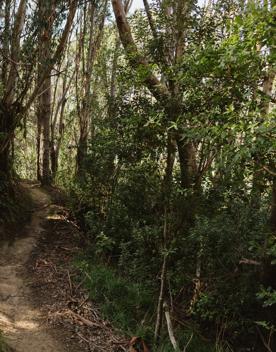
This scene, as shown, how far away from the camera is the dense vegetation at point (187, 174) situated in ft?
12.6

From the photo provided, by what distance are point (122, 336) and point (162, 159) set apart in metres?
2.86

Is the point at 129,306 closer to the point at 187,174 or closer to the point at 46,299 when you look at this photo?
the point at 46,299

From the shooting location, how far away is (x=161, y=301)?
5.73 m

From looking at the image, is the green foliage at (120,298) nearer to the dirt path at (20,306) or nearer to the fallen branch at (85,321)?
the fallen branch at (85,321)

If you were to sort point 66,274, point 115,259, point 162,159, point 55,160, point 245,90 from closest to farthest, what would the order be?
point 245,90 → point 162,159 → point 66,274 → point 115,259 → point 55,160

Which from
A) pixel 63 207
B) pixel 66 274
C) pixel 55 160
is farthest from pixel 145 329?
pixel 55 160

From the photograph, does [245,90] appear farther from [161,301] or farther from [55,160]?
[55,160]

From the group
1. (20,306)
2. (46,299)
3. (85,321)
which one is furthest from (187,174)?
(20,306)

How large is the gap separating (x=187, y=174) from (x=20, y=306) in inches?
140

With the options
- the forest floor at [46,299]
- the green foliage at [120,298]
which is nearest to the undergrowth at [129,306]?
the green foliage at [120,298]

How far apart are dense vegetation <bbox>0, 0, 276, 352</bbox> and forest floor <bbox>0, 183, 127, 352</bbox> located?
0.37m

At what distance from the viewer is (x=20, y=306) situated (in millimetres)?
6133

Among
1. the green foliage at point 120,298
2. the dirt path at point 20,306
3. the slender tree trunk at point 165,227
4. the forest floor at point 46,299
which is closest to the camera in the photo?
the dirt path at point 20,306

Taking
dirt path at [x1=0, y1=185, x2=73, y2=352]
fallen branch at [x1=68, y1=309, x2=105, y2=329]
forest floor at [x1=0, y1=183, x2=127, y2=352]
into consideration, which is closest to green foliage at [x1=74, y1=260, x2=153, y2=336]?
forest floor at [x1=0, y1=183, x2=127, y2=352]
